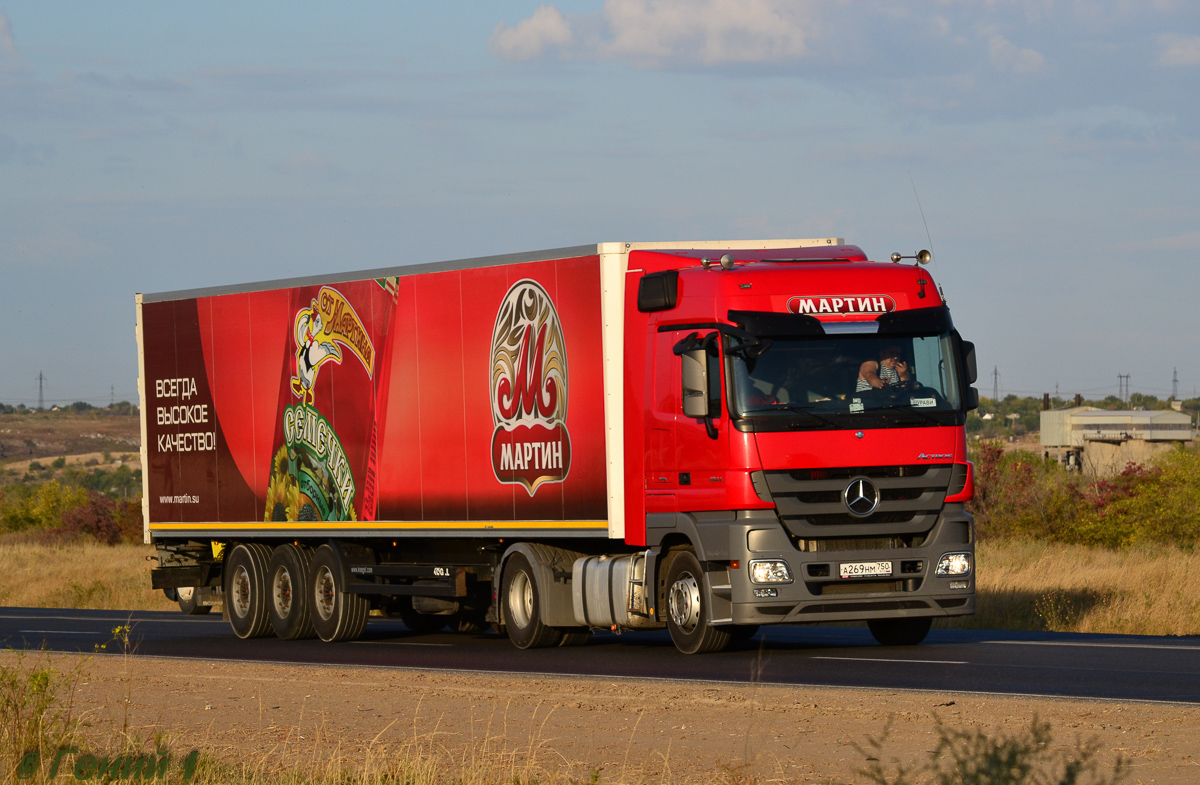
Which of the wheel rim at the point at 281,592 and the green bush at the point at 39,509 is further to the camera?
the green bush at the point at 39,509

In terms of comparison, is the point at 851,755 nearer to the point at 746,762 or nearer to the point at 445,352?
the point at 746,762

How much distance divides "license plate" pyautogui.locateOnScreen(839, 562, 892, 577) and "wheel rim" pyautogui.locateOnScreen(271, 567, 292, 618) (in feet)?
27.2

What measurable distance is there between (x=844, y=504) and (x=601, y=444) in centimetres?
263

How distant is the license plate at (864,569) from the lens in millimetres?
14648

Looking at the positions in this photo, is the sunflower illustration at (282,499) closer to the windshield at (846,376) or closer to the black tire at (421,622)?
the black tire at (421,622)

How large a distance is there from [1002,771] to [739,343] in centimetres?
724

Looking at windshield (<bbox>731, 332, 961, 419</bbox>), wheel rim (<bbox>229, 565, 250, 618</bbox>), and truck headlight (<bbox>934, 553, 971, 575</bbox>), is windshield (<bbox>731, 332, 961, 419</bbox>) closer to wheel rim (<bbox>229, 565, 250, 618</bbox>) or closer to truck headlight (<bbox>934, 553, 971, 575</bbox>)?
truck headlight (<bbox>934, 553, 971, 575</bbox>)

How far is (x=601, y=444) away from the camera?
630 inches

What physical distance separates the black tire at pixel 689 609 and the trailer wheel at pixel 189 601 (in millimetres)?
8770

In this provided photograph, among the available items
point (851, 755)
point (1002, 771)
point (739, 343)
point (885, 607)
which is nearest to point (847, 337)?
point (739, 343)

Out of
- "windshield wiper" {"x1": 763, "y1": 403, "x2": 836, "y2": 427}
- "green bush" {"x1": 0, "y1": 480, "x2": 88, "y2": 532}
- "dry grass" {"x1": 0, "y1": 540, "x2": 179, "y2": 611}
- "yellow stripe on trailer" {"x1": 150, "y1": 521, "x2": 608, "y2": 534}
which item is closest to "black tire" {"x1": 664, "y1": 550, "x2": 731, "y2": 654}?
"yellow stripe on trailer" {"x1": 150, "y1": 521, "x2": 608, "y2": 534}

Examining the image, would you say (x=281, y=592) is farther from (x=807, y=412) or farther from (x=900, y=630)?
(x=807, y=412)

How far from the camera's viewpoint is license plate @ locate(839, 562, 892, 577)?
577 inches

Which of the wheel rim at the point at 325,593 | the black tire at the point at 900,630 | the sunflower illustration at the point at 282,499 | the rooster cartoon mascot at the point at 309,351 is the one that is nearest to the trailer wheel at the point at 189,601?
the sunflower illustration at the point at 282,499
